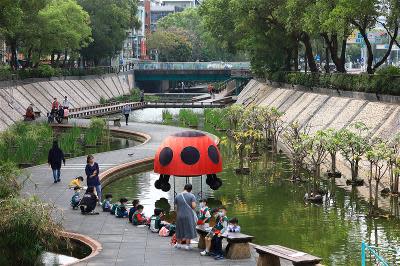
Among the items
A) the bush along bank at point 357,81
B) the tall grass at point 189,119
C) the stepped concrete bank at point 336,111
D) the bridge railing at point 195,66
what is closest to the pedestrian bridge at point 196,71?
the bridge railing at point 195,66

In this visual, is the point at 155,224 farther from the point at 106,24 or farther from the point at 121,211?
the point at 106,24

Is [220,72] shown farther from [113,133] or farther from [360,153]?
[360,153]

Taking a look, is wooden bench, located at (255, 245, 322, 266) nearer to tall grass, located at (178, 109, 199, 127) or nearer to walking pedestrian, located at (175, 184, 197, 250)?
walking pedestrian, located at (175, 184, 197, 250)

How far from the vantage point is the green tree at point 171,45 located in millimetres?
165625

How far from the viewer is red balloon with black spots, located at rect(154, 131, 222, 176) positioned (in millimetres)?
30500

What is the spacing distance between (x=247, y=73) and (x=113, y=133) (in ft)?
192

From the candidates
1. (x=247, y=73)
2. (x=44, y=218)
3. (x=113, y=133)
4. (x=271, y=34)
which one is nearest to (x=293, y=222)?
(x=44, y=218)

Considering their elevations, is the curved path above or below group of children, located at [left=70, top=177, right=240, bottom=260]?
below

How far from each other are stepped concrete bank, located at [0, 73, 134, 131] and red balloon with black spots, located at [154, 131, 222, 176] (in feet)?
96.4

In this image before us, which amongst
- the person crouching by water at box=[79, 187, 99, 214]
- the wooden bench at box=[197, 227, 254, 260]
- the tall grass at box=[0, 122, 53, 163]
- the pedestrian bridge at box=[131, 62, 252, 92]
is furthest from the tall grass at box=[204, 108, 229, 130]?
the pedestrian bridge at box=[131, 62, 252, 92]

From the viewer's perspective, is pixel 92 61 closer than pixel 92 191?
No

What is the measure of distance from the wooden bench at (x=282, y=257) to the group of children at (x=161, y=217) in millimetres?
1774

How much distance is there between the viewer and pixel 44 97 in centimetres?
7938

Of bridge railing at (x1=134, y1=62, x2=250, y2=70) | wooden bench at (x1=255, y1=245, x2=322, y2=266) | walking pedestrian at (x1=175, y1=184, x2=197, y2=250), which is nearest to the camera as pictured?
wooden bench at (x1=255, y1=245, x2=322, y2=266)
